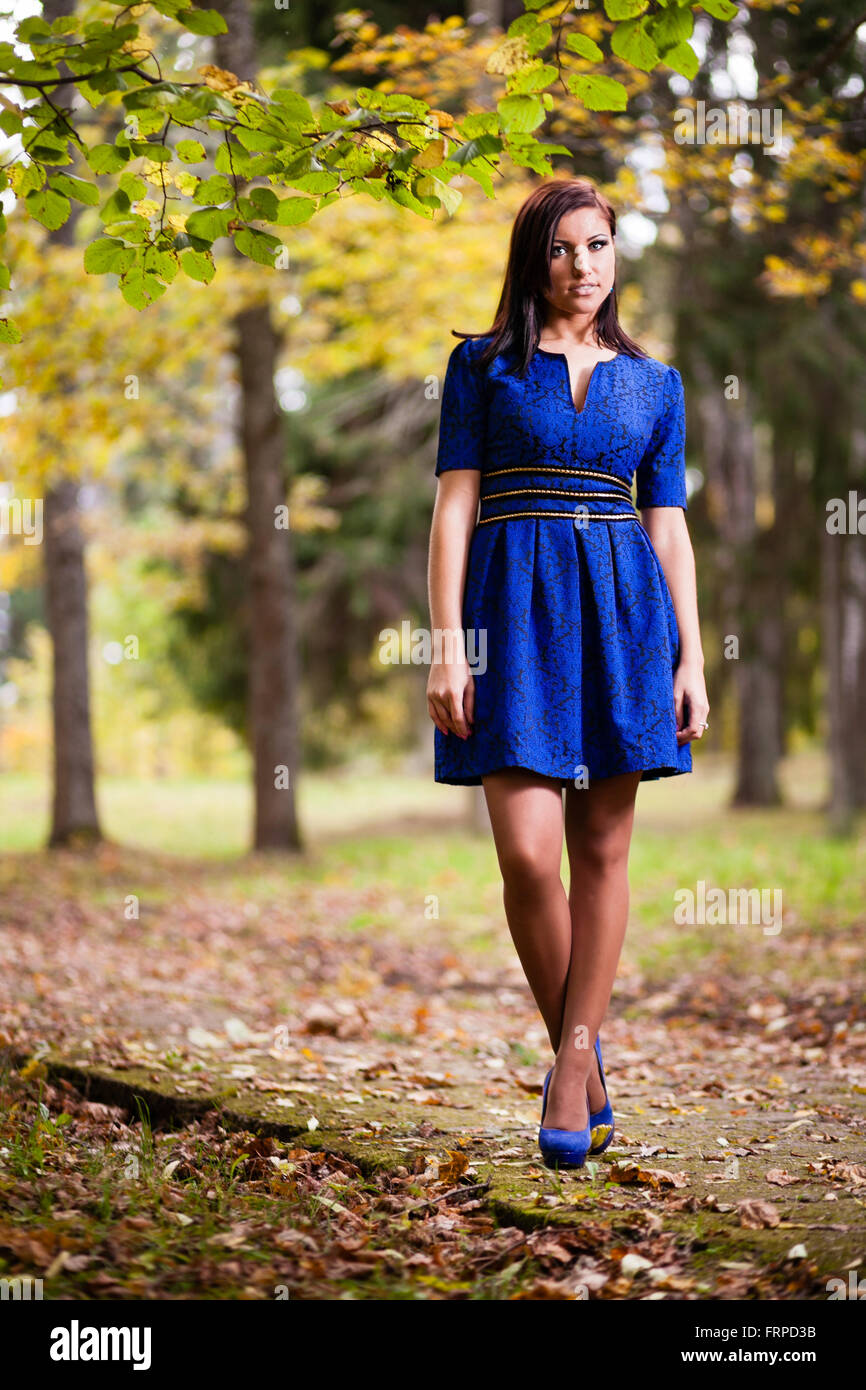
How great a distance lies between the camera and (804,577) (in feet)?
44.2

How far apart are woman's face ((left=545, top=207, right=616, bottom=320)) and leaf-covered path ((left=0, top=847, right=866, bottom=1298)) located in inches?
80.5

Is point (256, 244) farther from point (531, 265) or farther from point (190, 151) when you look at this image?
point (531, 265)

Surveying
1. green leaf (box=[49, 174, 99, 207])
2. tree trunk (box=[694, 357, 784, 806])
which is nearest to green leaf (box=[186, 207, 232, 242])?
green leaf (box=[49, 174, 99, 207])

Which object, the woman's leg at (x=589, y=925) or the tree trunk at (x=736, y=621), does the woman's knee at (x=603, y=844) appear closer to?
the woman's leg at (x=589, y=925)

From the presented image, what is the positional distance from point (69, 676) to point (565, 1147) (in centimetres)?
841

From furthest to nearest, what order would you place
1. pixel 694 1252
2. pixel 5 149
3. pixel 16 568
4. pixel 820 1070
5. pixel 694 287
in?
1. pixel 16 568
2. pixel 694 287
3. pixel 820 1070
4. pixel 5 149
5. pixel 694 1252

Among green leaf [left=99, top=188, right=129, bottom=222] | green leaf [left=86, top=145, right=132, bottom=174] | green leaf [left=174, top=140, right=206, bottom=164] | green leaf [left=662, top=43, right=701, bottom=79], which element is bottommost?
green leaf [left=99, top=188, right=129, bottom=222]

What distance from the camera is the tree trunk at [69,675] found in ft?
34.3

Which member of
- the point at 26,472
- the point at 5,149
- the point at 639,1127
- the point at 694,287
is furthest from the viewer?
the point at 694,287


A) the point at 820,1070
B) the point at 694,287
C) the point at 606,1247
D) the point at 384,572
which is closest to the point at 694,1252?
the point at 606,1247

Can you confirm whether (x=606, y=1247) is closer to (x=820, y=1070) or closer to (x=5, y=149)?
(x=820, y=1070)

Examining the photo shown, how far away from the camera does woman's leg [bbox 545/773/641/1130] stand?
2932 millimetres

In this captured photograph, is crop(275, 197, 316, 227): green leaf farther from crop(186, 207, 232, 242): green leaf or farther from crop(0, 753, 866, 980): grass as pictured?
crop(0, 753, 866, 980): grass

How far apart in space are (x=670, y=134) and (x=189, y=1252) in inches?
240
